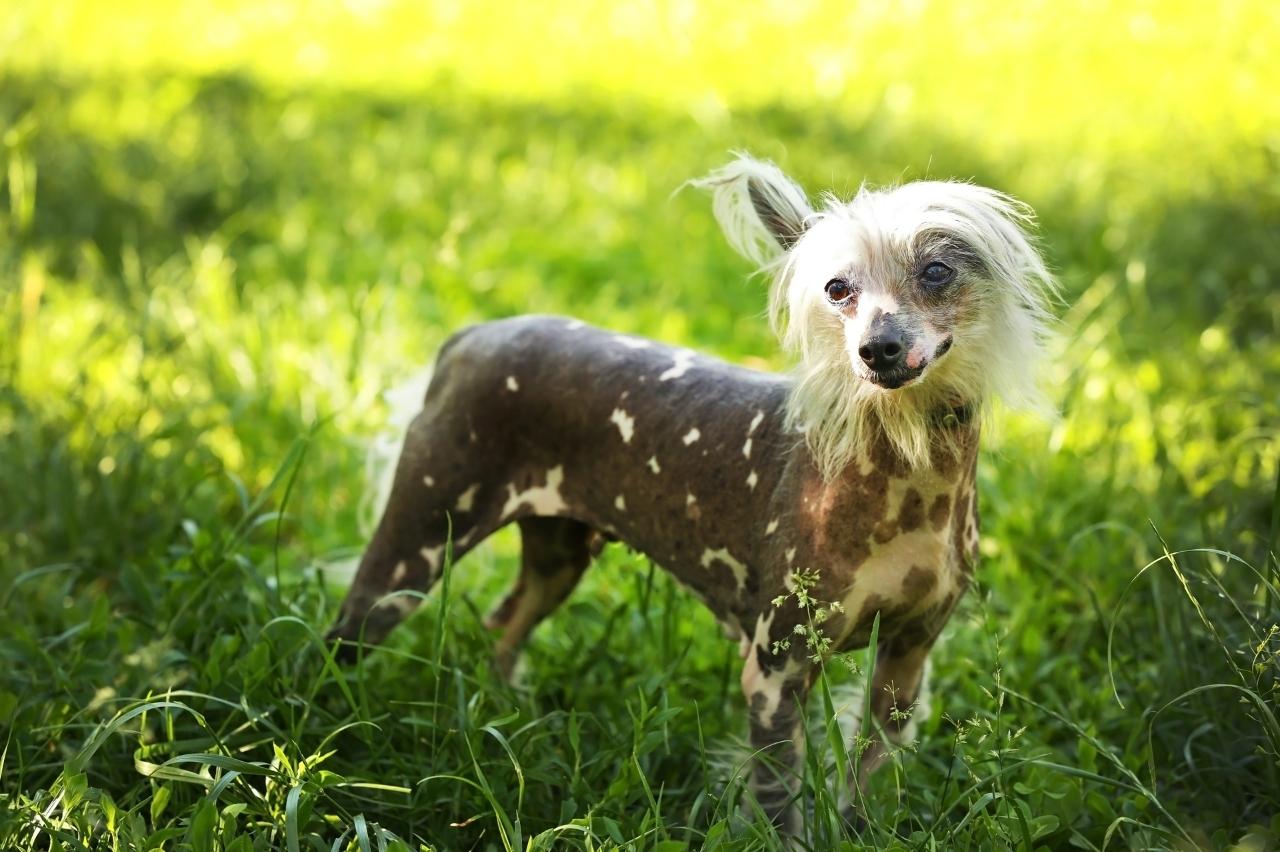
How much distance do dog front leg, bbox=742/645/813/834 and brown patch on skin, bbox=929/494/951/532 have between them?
0.36m

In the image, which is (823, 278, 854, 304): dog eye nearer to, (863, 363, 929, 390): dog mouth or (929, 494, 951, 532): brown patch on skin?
(863, 363, 929, 390): dog mouth

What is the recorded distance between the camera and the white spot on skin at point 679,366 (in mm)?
2816

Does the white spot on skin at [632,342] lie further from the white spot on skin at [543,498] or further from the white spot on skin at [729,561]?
the white spot on skin at [729,561]

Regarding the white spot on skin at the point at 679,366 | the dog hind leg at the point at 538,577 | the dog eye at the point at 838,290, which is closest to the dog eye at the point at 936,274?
the dog eye at the point at 838,290

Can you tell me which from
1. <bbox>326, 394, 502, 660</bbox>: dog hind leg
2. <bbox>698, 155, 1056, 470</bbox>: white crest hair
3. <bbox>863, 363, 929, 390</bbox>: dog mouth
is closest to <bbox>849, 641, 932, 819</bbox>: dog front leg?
<bbox>698, 155, 1056, 470</bbox>: white crest hair

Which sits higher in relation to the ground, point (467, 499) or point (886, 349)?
point (886, 349)

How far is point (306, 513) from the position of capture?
417 cm

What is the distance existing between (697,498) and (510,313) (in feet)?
8.77

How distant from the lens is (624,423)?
2793 mm

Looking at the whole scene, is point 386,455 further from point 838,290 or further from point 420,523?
point 838,290

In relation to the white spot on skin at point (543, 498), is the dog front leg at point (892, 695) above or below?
below

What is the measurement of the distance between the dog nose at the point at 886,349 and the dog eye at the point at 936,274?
143 millimetres

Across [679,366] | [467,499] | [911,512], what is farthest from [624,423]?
[911,512]

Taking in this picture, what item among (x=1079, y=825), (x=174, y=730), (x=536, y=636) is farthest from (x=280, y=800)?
(x=1079, y=825)
